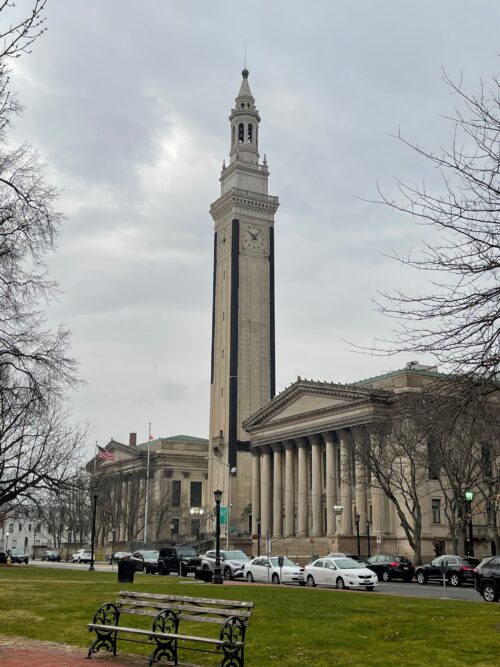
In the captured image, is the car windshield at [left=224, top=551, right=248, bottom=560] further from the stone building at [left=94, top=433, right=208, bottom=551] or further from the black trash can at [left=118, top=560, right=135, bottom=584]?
the stone building at [left=94, top=433, right=208, bottom=551]

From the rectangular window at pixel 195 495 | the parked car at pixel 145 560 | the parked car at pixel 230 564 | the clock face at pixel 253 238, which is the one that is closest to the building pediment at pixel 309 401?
the clock face at pixel 253 238

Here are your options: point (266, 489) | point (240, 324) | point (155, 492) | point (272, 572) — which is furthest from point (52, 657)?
point (155, 492)

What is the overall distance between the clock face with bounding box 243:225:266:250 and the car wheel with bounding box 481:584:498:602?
8700 cm

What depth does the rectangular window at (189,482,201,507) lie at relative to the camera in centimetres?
12525

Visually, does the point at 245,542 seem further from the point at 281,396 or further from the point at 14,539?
the point at 14,539

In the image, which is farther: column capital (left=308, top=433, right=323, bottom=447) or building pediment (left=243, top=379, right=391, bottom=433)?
column capital (left=308, top=433, right=323, bottom=447)

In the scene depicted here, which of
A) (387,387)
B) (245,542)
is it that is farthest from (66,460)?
(245,542)

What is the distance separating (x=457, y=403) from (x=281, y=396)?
77187 millimetres

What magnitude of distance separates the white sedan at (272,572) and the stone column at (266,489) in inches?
2068

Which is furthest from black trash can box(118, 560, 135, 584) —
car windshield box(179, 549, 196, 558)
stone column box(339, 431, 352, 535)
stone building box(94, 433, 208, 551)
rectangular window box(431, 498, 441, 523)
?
stone building box(94, 433, 208, 551)

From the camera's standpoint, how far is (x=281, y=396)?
3565 inches

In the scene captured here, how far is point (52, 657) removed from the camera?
13148 millimetres

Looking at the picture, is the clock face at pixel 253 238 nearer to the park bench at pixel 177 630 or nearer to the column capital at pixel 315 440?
the column capital at pixel 315 440

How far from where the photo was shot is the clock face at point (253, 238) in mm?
112312
